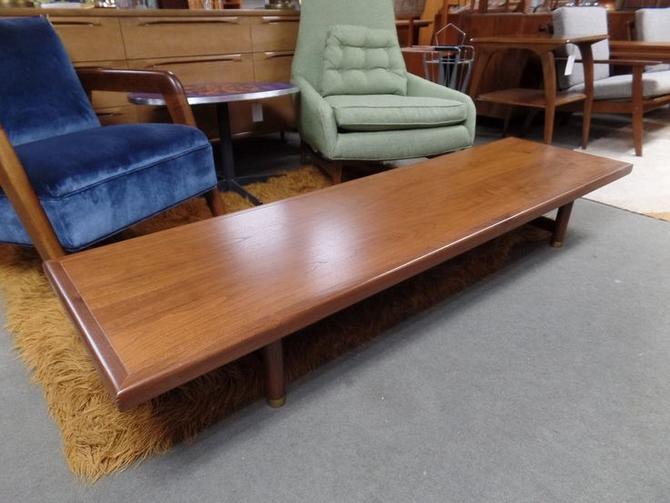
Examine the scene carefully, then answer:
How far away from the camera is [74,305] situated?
77cm

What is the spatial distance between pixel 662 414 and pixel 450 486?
53 cm

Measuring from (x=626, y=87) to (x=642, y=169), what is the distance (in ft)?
1.91

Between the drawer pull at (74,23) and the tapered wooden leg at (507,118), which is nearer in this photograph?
the drawer pull at (74,23)

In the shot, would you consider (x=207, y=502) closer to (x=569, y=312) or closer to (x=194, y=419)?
(x=194, y=419)

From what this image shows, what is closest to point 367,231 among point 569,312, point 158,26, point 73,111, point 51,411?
point 569,312

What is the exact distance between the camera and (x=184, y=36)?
2238 millimetres

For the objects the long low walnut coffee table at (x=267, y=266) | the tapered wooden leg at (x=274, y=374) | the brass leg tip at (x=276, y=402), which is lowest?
the brass leg tip at (x=276, y=402)

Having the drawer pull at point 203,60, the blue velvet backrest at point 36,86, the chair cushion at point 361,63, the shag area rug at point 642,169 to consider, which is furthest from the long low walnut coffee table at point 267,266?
the drawer pull at point 203,60

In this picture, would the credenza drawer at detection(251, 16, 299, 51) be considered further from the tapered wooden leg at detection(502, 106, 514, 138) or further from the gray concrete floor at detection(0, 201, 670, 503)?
the gray concrete floor at detection(0, 201, 670, 503)

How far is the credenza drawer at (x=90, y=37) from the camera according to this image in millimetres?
1912

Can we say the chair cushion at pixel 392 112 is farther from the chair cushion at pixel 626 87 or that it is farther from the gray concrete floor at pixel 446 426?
the chair cushion at pixel 626 87

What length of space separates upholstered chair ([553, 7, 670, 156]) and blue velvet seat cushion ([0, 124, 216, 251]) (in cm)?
246

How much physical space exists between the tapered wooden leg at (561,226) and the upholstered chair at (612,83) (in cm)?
150

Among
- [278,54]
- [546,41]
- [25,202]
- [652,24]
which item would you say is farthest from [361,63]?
[652,24]
